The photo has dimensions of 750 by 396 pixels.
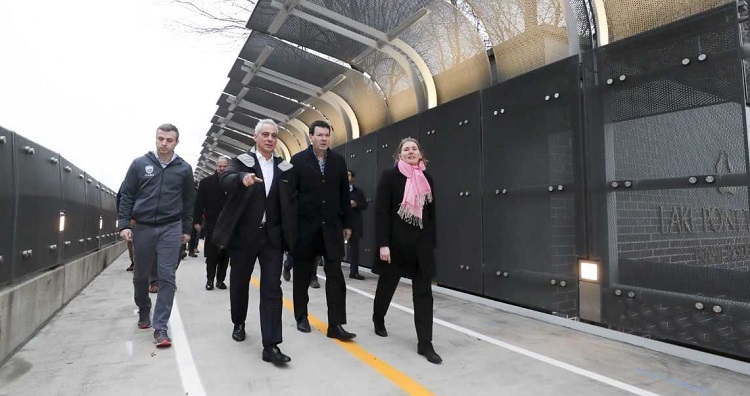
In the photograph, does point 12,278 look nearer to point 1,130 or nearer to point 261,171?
point 1,130

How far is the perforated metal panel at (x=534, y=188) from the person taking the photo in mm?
4707

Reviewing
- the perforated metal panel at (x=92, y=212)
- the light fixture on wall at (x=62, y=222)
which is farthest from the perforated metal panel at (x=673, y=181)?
the perforated metal panel at (x=92, y=212)

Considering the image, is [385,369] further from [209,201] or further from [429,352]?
[209,201]

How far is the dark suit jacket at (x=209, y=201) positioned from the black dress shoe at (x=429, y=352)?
460 centimetres

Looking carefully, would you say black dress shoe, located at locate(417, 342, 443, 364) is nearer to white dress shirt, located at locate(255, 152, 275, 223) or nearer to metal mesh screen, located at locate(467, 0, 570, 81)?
white dress shirt, located at locate(255, 152, 275, 223)

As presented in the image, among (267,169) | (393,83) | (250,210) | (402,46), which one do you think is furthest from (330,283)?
Answer: (393,83)

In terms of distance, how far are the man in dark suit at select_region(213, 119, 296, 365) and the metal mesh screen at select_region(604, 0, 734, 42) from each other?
3761mm

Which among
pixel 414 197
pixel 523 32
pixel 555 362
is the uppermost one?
pixel 523 32

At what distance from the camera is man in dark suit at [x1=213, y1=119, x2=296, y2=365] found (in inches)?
141

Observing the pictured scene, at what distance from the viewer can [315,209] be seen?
432cm

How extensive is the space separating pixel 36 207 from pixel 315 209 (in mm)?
3004

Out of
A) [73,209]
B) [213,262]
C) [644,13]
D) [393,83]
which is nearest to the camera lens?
[644,13]

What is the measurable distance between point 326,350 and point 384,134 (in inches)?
220

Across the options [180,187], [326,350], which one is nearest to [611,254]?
[326,350]
